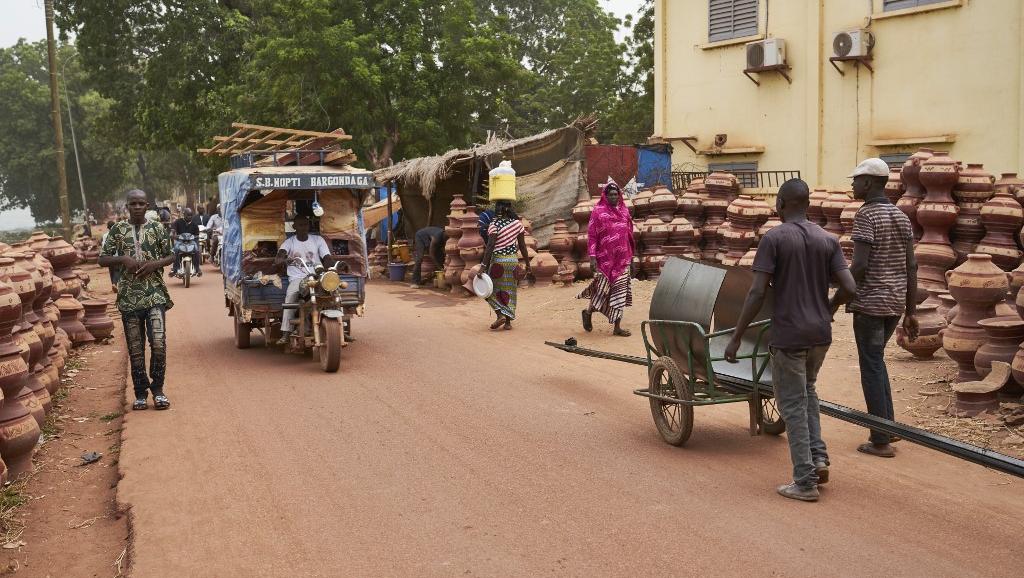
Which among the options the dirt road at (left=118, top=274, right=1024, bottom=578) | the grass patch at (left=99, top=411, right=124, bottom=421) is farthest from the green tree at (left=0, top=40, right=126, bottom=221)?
the dirt road at (left=118, top=274, right=1024, bottom=578)

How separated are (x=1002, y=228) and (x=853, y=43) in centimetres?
682

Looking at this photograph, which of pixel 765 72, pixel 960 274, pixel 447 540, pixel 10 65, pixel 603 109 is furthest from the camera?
pixel 10 65

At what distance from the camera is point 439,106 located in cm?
2822

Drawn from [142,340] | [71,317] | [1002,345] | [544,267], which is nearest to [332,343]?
[142,340]

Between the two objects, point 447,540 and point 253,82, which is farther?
point 253,82

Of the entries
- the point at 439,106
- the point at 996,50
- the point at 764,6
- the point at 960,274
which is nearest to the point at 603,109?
the point at 439,106

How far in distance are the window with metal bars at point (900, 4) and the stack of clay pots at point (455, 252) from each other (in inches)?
345

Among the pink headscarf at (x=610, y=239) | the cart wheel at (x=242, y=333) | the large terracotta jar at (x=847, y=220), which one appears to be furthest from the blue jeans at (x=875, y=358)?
the cart wheel at (x=242, y=333)

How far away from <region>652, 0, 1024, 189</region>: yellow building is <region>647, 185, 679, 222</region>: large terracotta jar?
3070 millimetres

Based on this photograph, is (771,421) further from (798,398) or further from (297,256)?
(297,256)

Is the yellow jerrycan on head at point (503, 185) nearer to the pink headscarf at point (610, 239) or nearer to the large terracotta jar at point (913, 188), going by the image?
the pink headscarf at point (610, 239)

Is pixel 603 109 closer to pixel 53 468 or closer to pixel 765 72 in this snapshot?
pixel 765 72

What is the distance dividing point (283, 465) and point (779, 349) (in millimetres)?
3449

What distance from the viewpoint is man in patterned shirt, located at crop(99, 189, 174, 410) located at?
7.97 m
